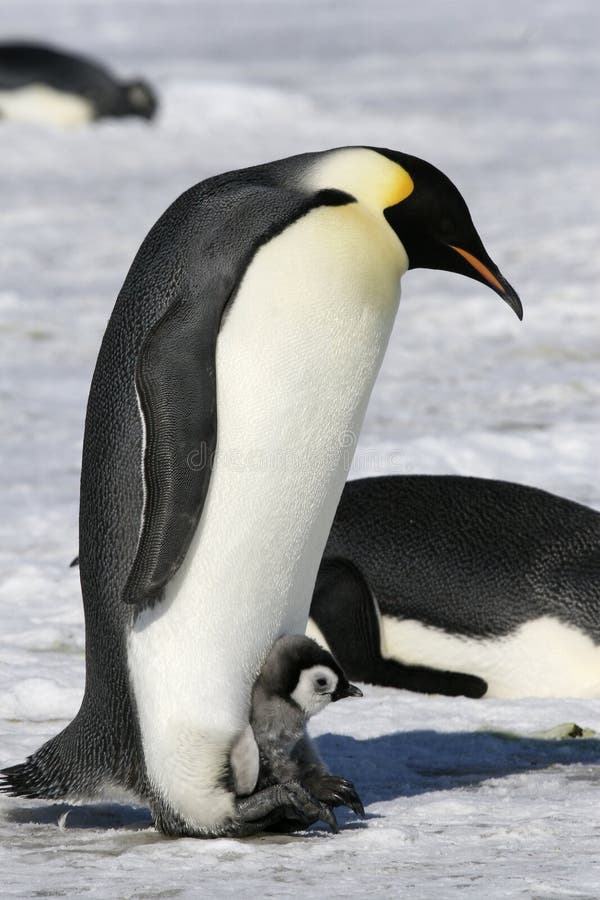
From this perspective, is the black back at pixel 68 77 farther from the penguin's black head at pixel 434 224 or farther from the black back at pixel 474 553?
the penguin's black head at pixel 434 224

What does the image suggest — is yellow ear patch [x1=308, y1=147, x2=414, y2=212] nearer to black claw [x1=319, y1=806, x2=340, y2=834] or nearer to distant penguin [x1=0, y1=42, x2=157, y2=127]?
black claw [x1=319, y1=806, x2=340, y2=834]

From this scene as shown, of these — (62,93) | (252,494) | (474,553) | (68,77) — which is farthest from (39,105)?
(252,494)

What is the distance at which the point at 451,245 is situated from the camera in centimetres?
365

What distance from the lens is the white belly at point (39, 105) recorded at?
51.1 ft

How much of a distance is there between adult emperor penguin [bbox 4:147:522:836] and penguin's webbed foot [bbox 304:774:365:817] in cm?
9

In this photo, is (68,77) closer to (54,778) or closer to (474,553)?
(474,553)

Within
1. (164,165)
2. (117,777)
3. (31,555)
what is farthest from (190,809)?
(164,165)

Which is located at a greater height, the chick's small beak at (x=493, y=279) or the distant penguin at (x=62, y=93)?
the distant penguin at (x=62, y=93)

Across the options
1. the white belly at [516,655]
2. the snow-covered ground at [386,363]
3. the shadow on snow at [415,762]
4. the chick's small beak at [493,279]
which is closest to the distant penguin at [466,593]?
the white belly at [516,655]

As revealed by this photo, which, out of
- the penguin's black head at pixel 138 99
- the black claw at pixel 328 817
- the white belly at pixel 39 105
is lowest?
the black claw at pixel 328 817

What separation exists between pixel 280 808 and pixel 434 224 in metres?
1.28

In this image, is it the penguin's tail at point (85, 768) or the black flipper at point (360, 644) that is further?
the black flipper at point (360, 644)

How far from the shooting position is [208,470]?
3238 mm

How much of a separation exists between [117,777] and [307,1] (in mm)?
25350
